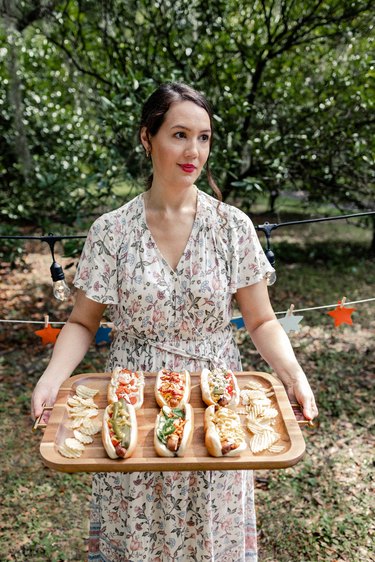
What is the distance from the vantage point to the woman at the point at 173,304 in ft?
6.30

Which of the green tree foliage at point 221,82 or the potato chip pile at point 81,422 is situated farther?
the green tree foliage at point 221,82

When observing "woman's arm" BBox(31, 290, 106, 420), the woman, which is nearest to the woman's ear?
the woman

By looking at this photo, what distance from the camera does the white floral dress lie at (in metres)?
1.96

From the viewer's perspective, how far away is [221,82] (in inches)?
199

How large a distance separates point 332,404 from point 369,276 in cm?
390

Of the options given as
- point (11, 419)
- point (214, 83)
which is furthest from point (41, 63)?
point (11, 419)

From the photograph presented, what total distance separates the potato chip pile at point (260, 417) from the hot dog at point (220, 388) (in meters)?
0.05

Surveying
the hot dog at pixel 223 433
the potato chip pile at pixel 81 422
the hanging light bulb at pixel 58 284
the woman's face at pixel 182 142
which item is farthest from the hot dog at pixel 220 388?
the hanging light bulb at pixel 58 284

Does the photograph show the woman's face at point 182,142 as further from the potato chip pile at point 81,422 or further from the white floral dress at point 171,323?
the potato chip pile at point 81,422

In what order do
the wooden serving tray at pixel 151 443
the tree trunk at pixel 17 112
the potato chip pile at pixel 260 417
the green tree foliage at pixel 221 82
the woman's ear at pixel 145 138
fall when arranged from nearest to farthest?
the wooden serving tray at pixel 151 443, the potato chip pile at pixel 260 417, the woman's ear at pixel 145 138, the green tree foliage at pixel 221 82, the tree trunk at pixel 17 112

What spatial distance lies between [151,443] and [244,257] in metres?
0.78

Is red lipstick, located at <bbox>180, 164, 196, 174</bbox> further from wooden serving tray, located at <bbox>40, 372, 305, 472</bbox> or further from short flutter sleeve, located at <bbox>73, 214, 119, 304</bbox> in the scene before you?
wooden serving tray, located at <bbox>40, 372, 305, 472</bbox>

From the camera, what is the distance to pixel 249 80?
572cm

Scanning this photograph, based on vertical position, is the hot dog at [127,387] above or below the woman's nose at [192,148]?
below
